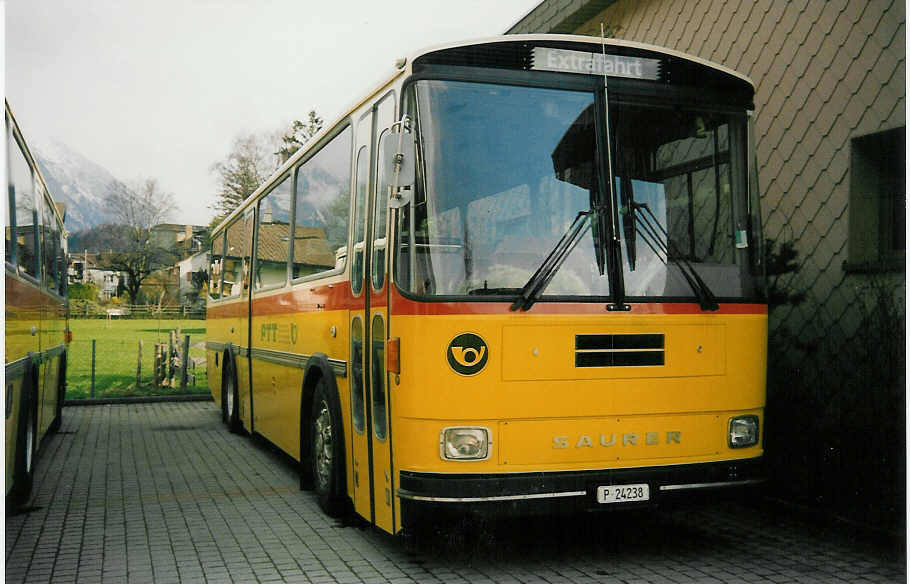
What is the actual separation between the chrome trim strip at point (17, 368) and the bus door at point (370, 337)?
229 centimetres

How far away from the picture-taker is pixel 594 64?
5.86 meters

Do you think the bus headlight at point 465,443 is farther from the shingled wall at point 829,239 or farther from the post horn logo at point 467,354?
the shingled wall at point 829,239

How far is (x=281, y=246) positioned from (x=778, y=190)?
184 inches

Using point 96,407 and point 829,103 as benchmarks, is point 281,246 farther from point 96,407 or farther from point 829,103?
point 96,407

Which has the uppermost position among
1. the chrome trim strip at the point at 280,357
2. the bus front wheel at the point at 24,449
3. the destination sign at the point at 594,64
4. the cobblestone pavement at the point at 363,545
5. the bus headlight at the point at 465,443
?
the destination sign at the point at 594,64

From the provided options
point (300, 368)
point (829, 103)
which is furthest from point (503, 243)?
point (829, 103)

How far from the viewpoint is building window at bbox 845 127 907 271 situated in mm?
7531

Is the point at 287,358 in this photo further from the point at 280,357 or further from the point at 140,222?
the point at 140,222

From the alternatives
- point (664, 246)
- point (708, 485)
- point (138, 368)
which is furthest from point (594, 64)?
point (138, 368)

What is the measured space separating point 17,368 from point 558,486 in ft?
13.0

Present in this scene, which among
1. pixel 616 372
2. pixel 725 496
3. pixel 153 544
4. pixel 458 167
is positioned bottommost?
pixel 153 544

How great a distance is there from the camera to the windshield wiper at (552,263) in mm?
5457

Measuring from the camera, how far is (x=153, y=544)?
22.0ft

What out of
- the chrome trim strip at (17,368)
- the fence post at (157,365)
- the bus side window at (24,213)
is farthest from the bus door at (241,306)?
the fence post at (157,365)
